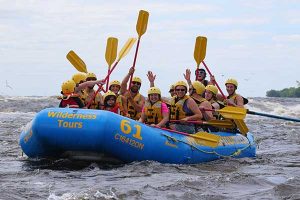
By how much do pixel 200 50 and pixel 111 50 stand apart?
2279 mm

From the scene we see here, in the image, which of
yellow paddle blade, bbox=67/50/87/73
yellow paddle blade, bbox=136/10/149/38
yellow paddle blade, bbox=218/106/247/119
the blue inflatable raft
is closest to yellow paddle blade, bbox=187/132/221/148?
the blue inflatable raft

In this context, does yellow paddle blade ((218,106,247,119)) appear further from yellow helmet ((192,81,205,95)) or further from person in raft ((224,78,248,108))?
person in raft ((224,78,248,108))

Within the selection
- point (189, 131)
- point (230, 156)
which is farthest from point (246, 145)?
point (189, 131)

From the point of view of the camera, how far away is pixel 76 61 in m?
14.1

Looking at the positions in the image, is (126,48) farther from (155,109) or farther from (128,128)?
(128,128)

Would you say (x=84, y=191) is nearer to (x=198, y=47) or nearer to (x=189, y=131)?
(x=189, y=131)

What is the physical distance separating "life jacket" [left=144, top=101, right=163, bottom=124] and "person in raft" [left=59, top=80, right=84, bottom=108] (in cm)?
122

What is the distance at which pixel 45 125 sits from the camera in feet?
29.7

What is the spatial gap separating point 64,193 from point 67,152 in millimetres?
2431

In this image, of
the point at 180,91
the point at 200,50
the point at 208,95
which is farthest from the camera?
the point at 200,50

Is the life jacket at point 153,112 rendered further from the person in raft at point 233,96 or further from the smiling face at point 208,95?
the person in raft at point 233,96

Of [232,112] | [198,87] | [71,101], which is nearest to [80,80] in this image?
[71,101]

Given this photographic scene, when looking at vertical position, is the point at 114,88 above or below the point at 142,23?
below

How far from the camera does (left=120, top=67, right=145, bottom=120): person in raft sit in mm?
11789
